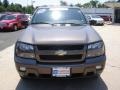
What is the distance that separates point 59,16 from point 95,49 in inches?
75.8

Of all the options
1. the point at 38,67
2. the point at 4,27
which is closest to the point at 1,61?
the point at 38,67

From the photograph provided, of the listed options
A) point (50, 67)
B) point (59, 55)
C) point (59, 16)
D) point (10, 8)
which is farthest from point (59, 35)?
point (10, 8)

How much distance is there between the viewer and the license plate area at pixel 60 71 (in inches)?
224

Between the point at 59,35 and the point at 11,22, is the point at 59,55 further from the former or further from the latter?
the point at 11,22

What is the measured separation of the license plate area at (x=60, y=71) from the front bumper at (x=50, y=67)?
6cm

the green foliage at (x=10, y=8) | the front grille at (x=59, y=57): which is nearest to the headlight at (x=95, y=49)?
the front grille at (x=59, y=57)

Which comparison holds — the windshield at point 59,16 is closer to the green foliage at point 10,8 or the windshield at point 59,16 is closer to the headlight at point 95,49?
the headlight at point 95,49

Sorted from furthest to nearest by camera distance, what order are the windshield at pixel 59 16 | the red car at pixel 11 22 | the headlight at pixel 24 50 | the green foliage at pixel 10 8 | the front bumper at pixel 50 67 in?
the green foliage at pixel 10 8 < the red car at pixel 11 22 < the windshield at pixel 59 16 < the headlight at pixel 24 50 < the front bumper at pixel 50 67

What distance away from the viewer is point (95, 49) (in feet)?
19.4

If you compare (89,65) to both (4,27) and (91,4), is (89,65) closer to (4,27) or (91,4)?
(4,27)

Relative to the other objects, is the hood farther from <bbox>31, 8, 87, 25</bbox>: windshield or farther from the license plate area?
<bbox>31, 8, 87, 25</bbox>: windshield

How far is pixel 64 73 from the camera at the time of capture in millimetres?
5723

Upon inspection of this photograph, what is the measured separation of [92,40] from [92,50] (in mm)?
226

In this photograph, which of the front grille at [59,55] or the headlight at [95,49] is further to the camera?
the headlight at [95,49]
